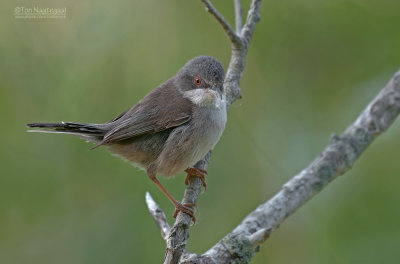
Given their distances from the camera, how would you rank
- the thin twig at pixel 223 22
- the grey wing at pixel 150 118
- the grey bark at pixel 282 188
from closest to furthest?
1. the grey bark at pixel 282 188
2. the thin twig at pixel 223 22
3. the grey wing at pixel 150 118

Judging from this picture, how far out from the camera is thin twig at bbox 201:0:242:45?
3725 mm

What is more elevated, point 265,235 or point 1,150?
point 1,150

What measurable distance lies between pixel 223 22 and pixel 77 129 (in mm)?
1658

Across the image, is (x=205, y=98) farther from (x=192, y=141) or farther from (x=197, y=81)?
(x=192, y=141)

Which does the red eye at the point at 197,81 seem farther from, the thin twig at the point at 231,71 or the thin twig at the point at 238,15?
the thin twig at the point at 238,15

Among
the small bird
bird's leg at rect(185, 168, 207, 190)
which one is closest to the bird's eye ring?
the small bird

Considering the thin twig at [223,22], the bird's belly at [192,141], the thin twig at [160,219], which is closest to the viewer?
the thin twig at [160,219]

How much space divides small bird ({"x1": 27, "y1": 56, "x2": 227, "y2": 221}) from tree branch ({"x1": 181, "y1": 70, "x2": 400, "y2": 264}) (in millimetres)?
731

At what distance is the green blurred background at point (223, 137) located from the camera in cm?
381

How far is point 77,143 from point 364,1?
316 centimetres

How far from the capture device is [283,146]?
413 cm

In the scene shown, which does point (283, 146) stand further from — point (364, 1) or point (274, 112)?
point (364, 1)

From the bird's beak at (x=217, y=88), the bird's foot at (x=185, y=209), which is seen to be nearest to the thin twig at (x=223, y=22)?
the bird's beak at (x=217, y=88)

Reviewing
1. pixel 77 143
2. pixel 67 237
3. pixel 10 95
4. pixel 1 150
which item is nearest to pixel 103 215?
pixel 67 237
